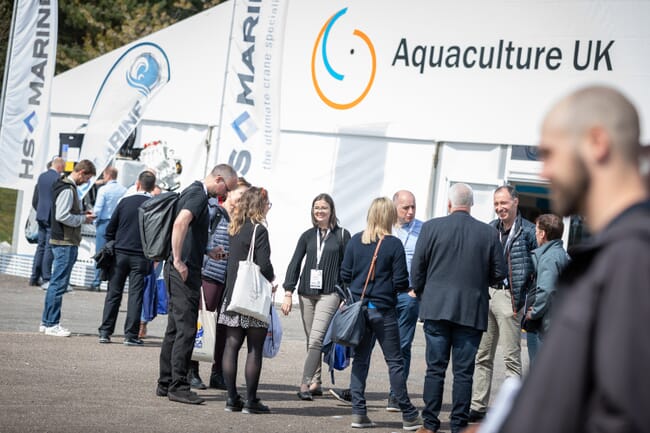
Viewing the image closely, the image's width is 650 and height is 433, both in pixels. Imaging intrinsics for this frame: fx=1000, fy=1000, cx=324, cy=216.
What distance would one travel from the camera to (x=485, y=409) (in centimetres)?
896

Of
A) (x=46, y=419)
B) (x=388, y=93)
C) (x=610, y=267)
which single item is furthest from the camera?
(x=388, y=93)

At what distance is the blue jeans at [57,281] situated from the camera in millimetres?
11484

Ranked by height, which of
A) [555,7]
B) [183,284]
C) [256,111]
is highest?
[555,7]

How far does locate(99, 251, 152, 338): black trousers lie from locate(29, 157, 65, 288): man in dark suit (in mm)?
4711

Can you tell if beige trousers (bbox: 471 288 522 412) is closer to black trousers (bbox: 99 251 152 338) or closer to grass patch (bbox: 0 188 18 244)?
black trousers (bbox: 99 251 152 338)

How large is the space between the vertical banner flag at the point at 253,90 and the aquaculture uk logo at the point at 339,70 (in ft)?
8.81

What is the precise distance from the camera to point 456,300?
25.0ft

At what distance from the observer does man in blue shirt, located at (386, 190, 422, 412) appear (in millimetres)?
9430

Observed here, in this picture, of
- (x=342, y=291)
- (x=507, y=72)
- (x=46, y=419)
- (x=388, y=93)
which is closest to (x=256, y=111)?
(x=388, y=93)

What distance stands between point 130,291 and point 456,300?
5.36 m

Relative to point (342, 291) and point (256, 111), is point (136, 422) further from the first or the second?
point (256, 111)

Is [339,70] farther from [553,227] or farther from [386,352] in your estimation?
[386,352]

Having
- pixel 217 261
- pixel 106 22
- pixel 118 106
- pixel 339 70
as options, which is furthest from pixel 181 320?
pixel 106 22

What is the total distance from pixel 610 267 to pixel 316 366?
304 inches
